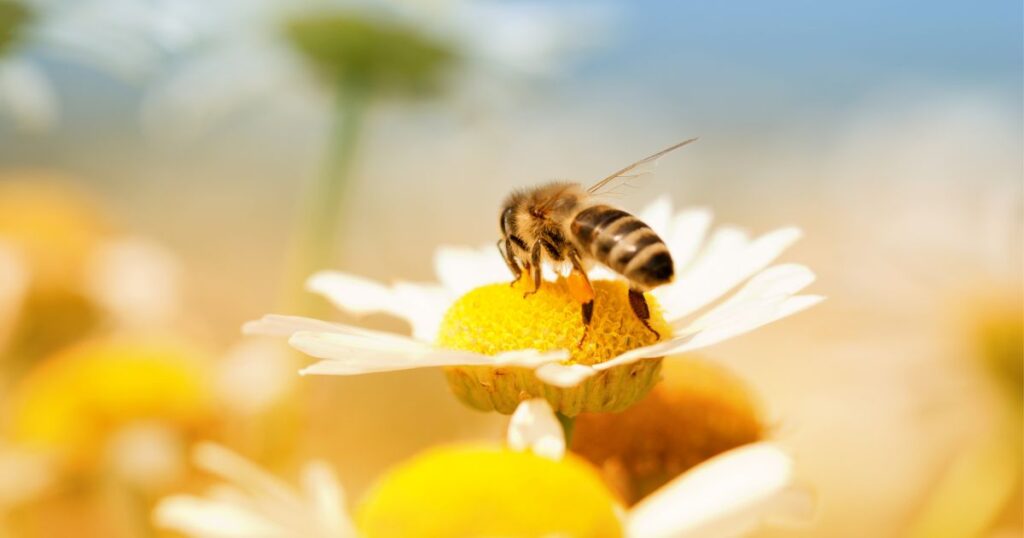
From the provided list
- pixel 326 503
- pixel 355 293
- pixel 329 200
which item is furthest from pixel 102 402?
pixel 326 503

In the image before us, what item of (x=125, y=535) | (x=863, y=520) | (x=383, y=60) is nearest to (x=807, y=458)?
(x=863, y=520)

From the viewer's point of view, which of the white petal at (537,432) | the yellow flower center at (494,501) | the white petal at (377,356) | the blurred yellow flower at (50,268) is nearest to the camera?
the yellow flower center at (494,501)

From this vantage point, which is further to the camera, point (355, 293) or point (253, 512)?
point (355, 293)

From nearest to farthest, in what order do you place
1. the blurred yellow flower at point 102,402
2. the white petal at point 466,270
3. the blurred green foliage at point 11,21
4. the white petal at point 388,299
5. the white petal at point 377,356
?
1. the white petal at point 377,356
2. the white petal at point 388,299
3. the white petal at point 466,270
4. the blurred green foliage at point 11,21
5. the blurred yellow flower at point 102,402

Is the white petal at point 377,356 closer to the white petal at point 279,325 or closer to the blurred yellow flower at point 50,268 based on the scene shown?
the white petal at point 279,325

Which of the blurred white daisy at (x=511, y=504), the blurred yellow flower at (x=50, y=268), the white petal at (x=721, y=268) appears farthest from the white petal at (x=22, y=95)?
the blurred white daisy at (x=511, y=504)

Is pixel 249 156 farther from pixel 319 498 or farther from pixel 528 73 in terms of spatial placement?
pixel 319 498

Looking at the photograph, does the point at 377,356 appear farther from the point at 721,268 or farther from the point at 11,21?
the point at 11,21

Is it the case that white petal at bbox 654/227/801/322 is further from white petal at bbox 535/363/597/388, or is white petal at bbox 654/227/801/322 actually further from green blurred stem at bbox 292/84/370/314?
green blurred stem at bbox 292/84/370/314
